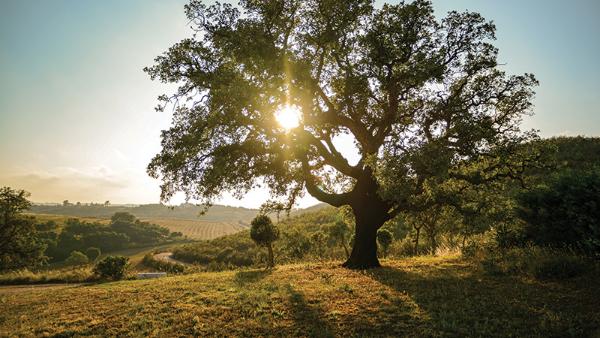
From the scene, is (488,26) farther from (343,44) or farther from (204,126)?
(204,126)

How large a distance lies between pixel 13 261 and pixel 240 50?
24.7m

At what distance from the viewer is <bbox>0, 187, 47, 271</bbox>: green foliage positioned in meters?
24.9

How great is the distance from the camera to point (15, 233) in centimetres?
2519

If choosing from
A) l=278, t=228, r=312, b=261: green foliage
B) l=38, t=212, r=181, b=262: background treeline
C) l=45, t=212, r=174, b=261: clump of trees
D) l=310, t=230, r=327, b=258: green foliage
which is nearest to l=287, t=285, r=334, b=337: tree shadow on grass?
l=310, t=230, r=327, b=258: green foliage

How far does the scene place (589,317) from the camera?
23.4 ft

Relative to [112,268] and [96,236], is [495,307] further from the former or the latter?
[96,236]

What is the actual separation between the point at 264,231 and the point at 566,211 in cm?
1878

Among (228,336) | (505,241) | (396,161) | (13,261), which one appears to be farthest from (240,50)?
(13,261)

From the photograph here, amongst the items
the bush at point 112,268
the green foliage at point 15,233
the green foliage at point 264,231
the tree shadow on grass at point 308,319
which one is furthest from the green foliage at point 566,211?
the green foliage at point 15,233

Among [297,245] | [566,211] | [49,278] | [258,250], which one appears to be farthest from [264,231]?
[258,250]

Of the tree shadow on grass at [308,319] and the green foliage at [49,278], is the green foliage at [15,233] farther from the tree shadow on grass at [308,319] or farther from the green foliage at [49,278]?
the tree shadow on grass at [308,319]

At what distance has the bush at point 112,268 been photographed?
22.4 meters

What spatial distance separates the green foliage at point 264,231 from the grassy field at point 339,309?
11.0 m

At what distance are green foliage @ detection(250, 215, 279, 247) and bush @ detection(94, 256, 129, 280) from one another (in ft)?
29.7
